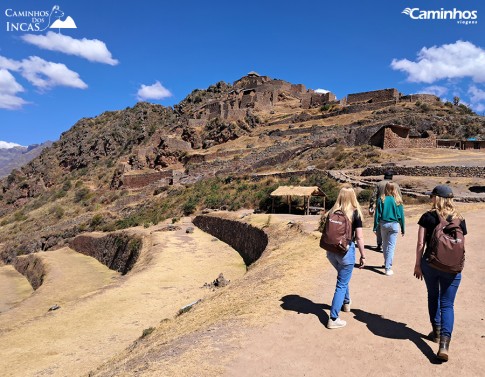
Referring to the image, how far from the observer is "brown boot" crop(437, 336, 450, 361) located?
4453 millimetres

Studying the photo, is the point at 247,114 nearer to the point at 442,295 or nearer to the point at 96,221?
the point at 96,221

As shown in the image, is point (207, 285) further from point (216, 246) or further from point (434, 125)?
point (434, 125)

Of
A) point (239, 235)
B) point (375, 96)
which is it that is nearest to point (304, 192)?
point (239, 235)

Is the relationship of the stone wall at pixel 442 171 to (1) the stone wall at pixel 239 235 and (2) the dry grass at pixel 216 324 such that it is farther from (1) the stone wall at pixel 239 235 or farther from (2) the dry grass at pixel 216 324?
(2) the dry grass at pixel 216 324

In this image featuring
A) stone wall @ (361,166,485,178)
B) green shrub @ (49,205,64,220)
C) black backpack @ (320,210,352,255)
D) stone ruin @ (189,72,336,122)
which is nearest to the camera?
black backpack @ (320,210,352,255)

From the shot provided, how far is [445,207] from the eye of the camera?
15.6ft

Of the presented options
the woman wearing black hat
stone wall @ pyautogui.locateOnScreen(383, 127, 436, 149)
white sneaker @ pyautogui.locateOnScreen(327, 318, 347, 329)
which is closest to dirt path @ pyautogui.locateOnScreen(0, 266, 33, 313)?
white sneaker @ pyautogui.locateOnScreen(327, 318, 347, 329)

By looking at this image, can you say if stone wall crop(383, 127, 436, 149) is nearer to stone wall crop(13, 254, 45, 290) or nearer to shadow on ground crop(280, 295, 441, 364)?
stone wall crop(13, 254, 45, 290)

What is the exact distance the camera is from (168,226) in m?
26.8

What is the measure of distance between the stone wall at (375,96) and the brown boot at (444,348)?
46415 millimetres

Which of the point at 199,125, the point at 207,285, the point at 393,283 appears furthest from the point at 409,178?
the point at 199,125

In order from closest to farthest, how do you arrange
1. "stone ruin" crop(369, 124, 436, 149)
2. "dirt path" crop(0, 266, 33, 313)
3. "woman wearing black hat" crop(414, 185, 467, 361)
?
"woman wearing black hat" crop(414, 185, 467, 361)
"dirt path" crop(0, 266, 33, 313)
"stone ruin" crop(369, 124, 436, 149)

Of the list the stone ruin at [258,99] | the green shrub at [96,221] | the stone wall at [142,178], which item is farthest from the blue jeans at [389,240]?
the stone ruin at [258,99]

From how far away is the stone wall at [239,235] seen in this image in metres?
17.2
